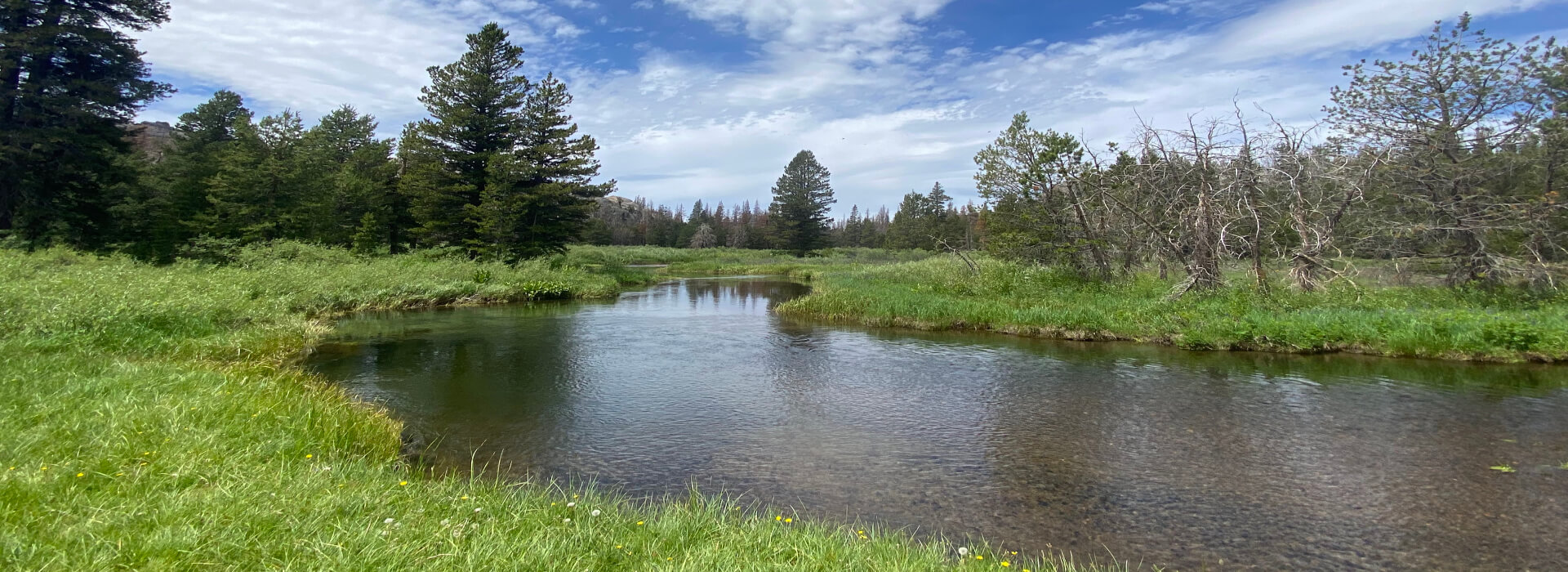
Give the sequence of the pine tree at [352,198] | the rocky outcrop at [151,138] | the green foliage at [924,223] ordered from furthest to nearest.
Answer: the green foliage at [924,223] < the pine tree at [352,198] < the rocky outcrop at [151,138]

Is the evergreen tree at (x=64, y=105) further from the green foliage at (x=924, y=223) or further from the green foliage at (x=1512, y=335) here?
the green foliage at (x=924, y=223)

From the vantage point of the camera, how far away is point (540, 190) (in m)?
30.0

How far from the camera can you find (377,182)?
107 feet

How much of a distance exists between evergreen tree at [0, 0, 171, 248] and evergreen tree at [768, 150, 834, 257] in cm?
4746

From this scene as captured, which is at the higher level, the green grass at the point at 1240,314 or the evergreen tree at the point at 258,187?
the evergreen tree at the point at 258,187

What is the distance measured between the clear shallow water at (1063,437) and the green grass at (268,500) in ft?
3.01

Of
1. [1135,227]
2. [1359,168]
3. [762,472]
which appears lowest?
[762,472]

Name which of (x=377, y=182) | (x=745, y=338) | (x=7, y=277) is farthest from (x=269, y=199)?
(x=745, y=338)

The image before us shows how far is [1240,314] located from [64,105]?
1306 inches

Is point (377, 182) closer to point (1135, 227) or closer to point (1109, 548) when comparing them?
point (1135, 227)

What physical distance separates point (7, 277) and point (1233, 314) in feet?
68.7

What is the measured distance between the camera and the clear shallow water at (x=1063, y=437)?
5035 mm

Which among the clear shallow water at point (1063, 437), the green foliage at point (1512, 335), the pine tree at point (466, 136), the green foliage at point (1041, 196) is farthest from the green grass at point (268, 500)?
the pine tree at point (466, 136)

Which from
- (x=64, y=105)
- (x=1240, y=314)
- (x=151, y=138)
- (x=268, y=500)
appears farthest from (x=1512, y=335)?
(x=151, y=138)
